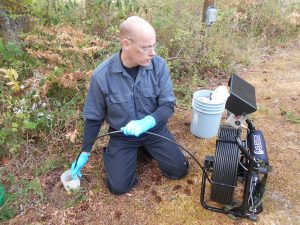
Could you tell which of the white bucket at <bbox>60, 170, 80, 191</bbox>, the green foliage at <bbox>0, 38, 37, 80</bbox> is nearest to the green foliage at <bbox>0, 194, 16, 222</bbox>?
the white bucket at <bbox>60, 170, 80, 191</bbox>

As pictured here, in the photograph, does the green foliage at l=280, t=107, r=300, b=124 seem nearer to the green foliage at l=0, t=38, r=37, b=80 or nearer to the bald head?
the bald head

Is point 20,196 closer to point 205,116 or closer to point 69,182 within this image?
point 69,182

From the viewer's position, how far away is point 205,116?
11.0 ft

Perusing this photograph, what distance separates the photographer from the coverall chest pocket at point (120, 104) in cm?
269

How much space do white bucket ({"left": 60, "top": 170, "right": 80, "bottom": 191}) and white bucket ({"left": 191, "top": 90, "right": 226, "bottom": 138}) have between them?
1436 millimetres

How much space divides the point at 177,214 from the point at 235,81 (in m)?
1.29

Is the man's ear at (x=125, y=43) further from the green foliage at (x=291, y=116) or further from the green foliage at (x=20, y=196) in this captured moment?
the green foliage at (x=291, y=116)

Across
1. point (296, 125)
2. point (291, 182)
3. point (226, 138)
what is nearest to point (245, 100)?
point (226, 138)

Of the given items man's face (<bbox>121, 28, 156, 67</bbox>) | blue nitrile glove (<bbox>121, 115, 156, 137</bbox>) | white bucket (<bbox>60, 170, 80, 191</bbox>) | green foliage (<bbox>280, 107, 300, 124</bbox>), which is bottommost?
green foliage (<bbox>280, 107, 300, 124</bbox>)

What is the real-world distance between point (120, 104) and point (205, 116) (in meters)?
1.07

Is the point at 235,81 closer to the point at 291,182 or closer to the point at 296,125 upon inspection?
the point at 291,182

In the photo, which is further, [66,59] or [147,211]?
[66,59]

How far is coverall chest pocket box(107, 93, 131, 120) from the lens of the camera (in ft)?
8.84

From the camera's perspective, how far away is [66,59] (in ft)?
12.5
